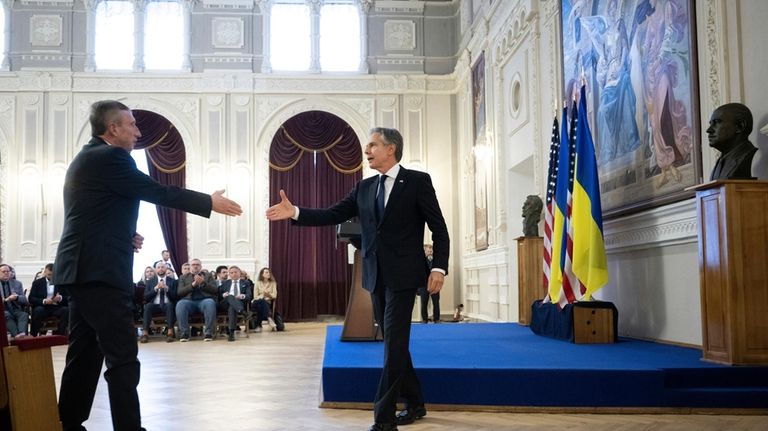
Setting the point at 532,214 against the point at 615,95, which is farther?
the point at 532,214

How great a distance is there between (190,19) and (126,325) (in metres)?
12.6

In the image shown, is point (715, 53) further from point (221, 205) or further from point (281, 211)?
point (221, 205)

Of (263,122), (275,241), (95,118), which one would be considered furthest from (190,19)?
(95,118)

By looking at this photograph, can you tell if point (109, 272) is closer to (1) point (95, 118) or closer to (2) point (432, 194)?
(1) point (95, 118)

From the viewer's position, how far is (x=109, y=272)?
319 cm

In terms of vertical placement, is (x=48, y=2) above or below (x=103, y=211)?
above

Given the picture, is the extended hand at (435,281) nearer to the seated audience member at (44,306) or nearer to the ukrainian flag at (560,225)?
→ the ukrainian flag at (560,225)

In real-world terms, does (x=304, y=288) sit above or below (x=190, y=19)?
below

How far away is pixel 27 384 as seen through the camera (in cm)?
305

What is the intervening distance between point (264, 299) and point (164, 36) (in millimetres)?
5804

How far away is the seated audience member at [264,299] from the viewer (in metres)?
12.4

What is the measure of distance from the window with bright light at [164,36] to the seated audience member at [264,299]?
4.73 m

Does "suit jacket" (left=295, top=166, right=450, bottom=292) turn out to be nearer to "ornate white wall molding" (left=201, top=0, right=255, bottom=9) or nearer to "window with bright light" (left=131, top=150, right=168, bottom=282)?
"window with bright light" (left=131, top=150, right=168, bottom=282)

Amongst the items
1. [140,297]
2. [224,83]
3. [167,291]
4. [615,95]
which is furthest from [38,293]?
[615,95]
